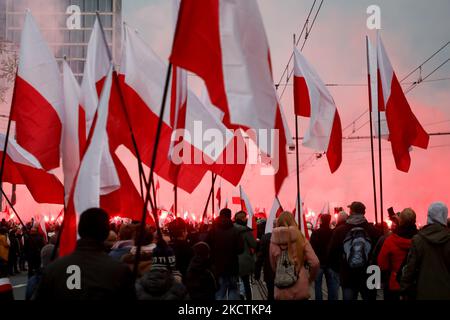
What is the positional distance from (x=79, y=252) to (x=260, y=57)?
2.57 m

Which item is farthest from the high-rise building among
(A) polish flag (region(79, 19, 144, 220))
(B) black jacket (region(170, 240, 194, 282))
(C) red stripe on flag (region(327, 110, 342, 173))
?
(B) black jacket (region(170, 240, 194, 282))

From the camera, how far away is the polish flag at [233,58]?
20.7 feet

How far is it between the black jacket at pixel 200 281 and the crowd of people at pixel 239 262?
11 mm

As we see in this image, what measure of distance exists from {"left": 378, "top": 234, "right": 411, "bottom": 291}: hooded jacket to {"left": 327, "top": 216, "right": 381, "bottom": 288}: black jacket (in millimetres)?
820

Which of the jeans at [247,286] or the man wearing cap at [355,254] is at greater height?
the man wearing cap at [355,254]

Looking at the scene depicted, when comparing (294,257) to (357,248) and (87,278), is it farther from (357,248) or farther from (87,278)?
(87,278)

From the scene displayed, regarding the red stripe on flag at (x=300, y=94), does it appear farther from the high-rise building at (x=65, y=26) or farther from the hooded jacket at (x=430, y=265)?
the high-rise building at (x=65, y=26)

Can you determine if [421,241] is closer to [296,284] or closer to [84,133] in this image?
[296,284]

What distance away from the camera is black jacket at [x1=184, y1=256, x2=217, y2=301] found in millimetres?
8312

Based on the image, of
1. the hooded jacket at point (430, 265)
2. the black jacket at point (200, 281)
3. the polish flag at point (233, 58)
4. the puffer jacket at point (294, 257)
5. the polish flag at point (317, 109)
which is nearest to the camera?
the polish flag at point (233, 58)

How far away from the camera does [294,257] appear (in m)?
7.93

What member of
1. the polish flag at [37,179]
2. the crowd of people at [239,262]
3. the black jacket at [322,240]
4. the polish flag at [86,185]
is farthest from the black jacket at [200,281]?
the black jacket at [322,240]

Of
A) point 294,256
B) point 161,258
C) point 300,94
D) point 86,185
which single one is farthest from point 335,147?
point 86,185
